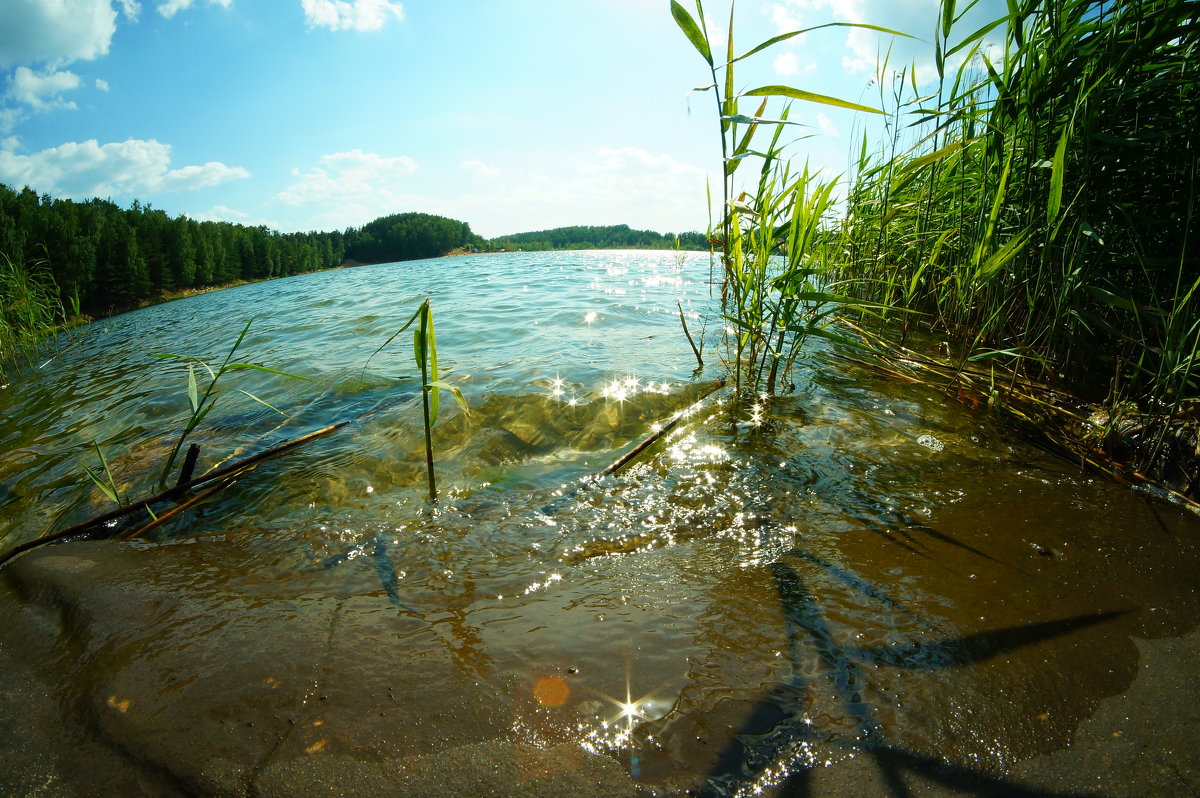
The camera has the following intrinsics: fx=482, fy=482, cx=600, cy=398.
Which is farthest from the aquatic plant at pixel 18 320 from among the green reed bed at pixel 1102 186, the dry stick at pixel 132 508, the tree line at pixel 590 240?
the tree line at pixel 590 240

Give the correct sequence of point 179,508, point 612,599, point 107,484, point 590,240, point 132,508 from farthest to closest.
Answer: point 590,240, point 107,484, point 179,508, point 132,508, point 612,599

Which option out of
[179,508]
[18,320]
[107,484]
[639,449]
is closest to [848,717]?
[639,449]

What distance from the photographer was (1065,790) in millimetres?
890

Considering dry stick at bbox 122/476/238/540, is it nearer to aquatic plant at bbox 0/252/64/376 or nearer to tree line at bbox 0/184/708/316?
tree line at bbox 0/184/708/316

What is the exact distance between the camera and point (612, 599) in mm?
1554

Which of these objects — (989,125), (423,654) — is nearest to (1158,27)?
(989,125)

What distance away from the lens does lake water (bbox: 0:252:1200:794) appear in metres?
1.06

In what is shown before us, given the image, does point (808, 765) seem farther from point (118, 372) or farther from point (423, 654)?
point (118, 372)

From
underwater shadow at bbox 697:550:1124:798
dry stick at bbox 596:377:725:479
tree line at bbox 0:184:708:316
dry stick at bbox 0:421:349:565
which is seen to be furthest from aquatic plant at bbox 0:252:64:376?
underwater shadow at bbox 697:550:1124:798

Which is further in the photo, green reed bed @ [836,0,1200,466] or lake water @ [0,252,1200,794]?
green reed bed @ [836,0,1200,466]

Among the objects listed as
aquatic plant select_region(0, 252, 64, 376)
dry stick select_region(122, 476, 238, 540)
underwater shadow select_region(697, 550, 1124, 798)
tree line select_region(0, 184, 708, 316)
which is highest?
tree line select_region(0, 184, 708, 316)

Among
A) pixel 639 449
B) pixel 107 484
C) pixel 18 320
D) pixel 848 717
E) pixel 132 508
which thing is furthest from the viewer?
pixel 18 320

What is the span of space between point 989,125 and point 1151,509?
1.94 m

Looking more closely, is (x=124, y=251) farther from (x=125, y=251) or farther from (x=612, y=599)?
(x=612, y=599)
